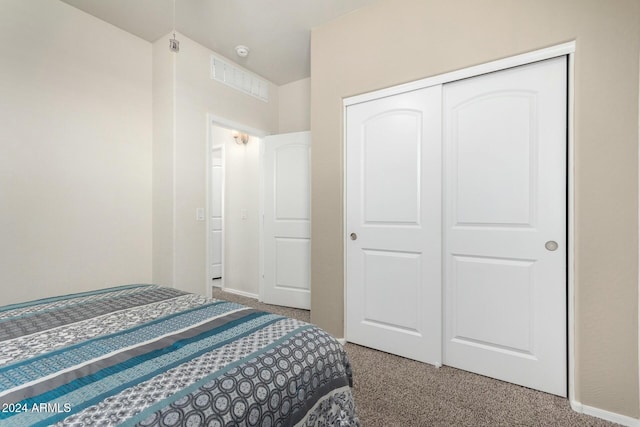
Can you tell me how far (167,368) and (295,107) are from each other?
3.39 meters

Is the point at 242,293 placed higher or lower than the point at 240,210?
lower

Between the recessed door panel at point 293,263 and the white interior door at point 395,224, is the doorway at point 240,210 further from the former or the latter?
the white interior door at point 395,224

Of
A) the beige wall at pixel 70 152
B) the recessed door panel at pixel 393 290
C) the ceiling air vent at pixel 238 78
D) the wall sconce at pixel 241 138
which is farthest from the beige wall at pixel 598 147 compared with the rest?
the beige wall at pixel 70 152

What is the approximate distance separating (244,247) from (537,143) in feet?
10.7

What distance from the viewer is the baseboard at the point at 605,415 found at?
5.13 ft

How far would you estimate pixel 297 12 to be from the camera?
2.50 meters

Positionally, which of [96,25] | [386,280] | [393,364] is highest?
[96,25]

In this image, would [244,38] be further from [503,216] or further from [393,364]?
[393,364]

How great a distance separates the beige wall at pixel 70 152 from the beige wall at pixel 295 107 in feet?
4.88

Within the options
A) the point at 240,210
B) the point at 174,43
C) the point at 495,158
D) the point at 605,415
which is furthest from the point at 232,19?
the point at 605,415

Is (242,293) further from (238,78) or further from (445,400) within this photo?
(445,400)

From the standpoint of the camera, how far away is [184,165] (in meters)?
2.85

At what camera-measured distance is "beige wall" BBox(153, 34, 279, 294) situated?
2.78 metres

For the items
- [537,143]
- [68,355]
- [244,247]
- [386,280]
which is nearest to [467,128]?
[537,143]
